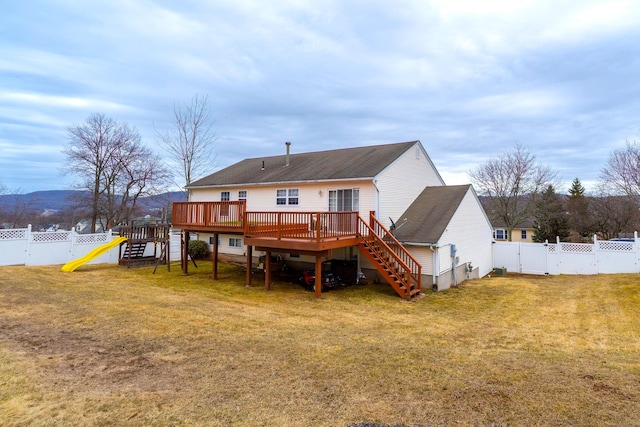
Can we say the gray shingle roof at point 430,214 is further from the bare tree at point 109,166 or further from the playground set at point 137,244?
the bare tree at point 109,166

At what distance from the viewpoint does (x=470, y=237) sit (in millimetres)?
16250

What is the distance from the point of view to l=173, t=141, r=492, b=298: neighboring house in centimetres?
1251

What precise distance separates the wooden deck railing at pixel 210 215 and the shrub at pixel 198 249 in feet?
14.4

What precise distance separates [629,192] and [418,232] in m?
26.2

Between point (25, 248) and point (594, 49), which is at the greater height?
point (594, 49)

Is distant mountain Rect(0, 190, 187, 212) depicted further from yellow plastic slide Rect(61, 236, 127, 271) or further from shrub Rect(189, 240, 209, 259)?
yellow plastic slide Rect(61, 236, 127, 271)

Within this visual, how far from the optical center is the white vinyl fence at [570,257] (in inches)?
634

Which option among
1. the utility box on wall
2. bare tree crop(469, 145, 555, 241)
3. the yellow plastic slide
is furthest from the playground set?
bare tree crop(469, 145, 555, 241)

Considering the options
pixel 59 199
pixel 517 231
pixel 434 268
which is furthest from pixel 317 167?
pixel 59 199

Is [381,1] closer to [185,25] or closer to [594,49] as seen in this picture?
[185,25]

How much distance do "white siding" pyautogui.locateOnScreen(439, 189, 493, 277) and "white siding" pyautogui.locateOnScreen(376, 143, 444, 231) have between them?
7.96 ft

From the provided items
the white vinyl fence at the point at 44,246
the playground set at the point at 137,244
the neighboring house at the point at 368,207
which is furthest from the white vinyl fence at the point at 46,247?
the neighboring house at the point at 368,207

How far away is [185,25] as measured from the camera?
1366 cm

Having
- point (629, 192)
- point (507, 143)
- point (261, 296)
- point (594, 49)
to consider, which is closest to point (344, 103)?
point (594, 49)
